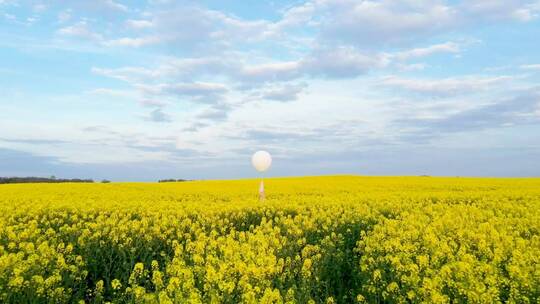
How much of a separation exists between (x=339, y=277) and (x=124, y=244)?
5380mm

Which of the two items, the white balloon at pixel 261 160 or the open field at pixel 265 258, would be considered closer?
the open field at pixel 265 258

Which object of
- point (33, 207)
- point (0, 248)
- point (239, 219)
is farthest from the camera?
point (33, 207)

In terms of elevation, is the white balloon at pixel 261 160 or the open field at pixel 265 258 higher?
the white balloon at pixel 261 160

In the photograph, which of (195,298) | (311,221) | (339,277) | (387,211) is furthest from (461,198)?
(195,298)

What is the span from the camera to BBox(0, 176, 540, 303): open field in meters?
6.58

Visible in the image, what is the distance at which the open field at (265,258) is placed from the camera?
6.58m

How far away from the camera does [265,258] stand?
Answer: 8172mm

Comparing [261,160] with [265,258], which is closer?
[265,258]

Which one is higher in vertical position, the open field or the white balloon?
the white balloon

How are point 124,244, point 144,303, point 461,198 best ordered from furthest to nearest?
point 461,198
point 124,244
point 144,303

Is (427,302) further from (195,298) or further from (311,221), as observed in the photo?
(311,221)

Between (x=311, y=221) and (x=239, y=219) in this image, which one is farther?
(x=239, y=219)

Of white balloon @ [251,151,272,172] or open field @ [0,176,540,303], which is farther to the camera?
white balloon @ [251,151,272,172]

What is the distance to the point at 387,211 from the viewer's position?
1598cm
